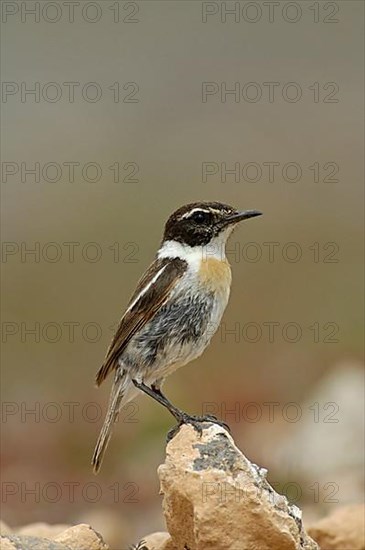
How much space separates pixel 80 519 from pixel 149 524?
1.68 ft

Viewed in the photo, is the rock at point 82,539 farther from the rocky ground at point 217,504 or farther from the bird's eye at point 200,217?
the bird's eye at point 200,217

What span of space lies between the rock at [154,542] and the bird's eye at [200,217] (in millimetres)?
1548

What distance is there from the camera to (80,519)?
369 inches

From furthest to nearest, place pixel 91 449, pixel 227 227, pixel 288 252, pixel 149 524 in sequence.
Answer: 1. pixel 288 252
2. pixel 91 449
3. pixel 149 524
4. pixel 227 227

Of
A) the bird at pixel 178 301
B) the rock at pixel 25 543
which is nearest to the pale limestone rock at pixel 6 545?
the rock at pixel 25 543

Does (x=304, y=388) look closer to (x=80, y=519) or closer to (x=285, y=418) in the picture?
(x=285, y=418)

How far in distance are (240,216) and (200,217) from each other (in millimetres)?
213

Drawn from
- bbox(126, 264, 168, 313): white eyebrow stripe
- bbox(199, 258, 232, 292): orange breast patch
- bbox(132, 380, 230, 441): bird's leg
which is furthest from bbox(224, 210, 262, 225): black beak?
bbox(132, 380, 230, 441): bird's leg

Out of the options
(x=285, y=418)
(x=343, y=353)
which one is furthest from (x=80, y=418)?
(x=343, y=353)

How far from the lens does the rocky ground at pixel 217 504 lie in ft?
17.4

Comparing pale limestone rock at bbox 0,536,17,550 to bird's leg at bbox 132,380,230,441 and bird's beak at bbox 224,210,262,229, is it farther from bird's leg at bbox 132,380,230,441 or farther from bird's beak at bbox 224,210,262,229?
bird's beak at bbox 224,210,262,229

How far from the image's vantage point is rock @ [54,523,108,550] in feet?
19.6

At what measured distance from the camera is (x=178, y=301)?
6.56 meters

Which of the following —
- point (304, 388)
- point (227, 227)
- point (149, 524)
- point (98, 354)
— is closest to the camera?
point (227, 227)
